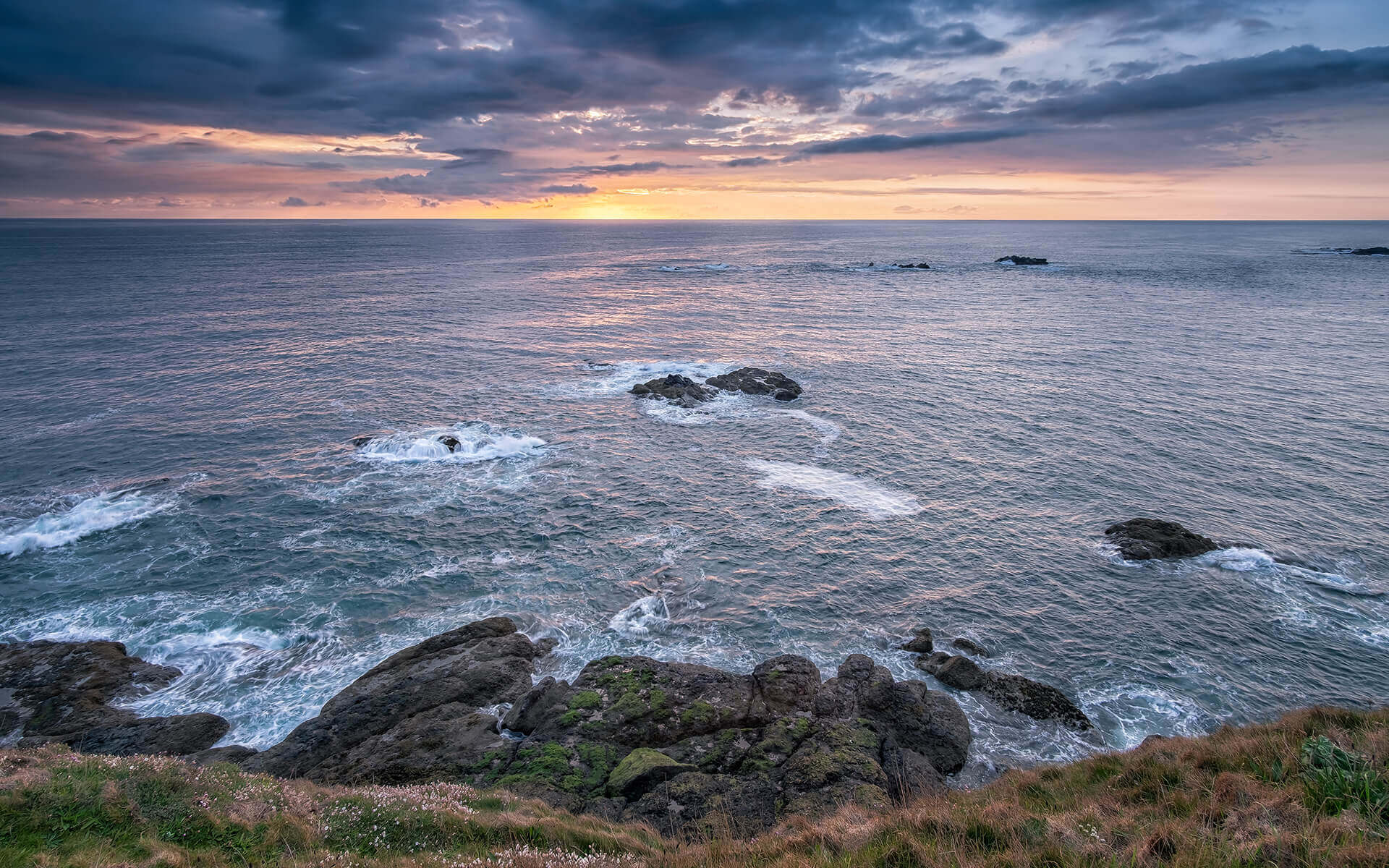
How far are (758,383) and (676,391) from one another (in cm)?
774

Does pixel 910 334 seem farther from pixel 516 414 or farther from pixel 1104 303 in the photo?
pixel 516 414

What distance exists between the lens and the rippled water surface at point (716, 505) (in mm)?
26281

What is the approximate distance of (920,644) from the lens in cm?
2647

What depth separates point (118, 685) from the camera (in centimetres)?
2417

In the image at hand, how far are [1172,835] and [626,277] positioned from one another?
142877mm

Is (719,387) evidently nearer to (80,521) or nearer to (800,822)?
(80,521)

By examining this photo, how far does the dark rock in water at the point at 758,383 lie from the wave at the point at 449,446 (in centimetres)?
1954

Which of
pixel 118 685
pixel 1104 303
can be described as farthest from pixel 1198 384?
pixel 118 685

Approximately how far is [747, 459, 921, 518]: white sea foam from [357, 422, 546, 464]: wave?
1699 cm

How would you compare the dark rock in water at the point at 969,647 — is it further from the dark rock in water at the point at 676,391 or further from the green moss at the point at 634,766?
the dark rock in water at the point at 676,391

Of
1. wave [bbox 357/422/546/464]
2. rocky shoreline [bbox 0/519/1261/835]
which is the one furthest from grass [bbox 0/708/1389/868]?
wave [bbox 357/422/546/464]

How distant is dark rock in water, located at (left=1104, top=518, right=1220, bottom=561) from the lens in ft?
104

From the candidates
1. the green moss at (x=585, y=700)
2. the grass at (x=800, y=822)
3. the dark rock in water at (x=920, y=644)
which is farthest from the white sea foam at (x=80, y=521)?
the dark rock in water at (x=920, y=644)

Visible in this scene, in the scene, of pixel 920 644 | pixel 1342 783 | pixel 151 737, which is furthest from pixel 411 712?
pixel 1342 783
